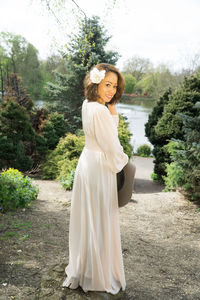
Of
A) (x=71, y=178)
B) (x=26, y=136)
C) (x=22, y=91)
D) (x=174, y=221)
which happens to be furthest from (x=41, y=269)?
(x=22, y=91)

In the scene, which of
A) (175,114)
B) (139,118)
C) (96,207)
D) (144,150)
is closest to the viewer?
(96,207)

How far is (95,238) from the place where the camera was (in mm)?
2529

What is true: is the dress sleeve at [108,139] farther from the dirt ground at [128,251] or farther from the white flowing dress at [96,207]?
the dirt ground at [128,251]

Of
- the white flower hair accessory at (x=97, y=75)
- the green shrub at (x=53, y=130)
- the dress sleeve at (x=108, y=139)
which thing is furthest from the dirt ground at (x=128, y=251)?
the green shrub at (x=53, y=130)

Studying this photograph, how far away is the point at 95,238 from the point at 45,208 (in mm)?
3635

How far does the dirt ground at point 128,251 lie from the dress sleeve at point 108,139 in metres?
1.23

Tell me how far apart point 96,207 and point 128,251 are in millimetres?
2060

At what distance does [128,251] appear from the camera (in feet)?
13.9

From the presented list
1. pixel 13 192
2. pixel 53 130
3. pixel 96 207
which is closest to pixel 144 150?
pixel 53 130

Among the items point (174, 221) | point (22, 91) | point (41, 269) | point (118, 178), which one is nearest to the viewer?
point (118, 178)

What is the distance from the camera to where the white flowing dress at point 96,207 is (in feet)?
7.95

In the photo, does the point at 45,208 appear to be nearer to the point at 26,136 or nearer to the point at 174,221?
the point at 174,221

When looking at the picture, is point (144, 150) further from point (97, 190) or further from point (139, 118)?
point (97, 190)

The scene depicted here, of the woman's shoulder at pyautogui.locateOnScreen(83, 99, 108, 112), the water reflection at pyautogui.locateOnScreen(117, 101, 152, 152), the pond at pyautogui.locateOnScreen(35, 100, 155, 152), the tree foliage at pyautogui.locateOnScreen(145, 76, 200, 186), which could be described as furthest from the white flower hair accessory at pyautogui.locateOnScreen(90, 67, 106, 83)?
the pond at pyautogui.locateOnScreen(35, 100, 155, 152)
